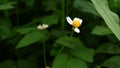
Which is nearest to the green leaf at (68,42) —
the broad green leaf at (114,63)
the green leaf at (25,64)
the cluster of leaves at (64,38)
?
the cluster of leaves at (64,38)

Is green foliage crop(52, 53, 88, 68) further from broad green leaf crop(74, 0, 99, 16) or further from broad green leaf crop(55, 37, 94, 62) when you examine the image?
broad green leaf crop(74, 0, 99, 16)

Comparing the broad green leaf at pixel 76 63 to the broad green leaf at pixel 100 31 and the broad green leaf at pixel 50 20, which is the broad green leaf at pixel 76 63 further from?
the broad green leaf at pixel 50 20

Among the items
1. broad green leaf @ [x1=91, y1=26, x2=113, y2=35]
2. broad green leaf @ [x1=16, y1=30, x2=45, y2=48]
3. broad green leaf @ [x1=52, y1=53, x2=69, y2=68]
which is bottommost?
broad green leaf @ [x1=52, y1=53, x2=69, y2=68]

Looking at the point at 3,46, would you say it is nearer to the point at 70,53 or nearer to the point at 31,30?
the point at 31,30

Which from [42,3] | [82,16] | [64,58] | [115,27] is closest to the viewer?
[115,27]

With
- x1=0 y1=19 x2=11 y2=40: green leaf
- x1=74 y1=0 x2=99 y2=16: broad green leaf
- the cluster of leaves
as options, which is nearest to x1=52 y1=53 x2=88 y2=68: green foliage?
the cluster of leaves

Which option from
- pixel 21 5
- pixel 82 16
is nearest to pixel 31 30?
pixel 82 16

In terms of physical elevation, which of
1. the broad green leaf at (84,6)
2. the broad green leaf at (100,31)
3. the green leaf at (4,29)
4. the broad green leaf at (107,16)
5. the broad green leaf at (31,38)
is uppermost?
the broad green leaf at (107,16)
